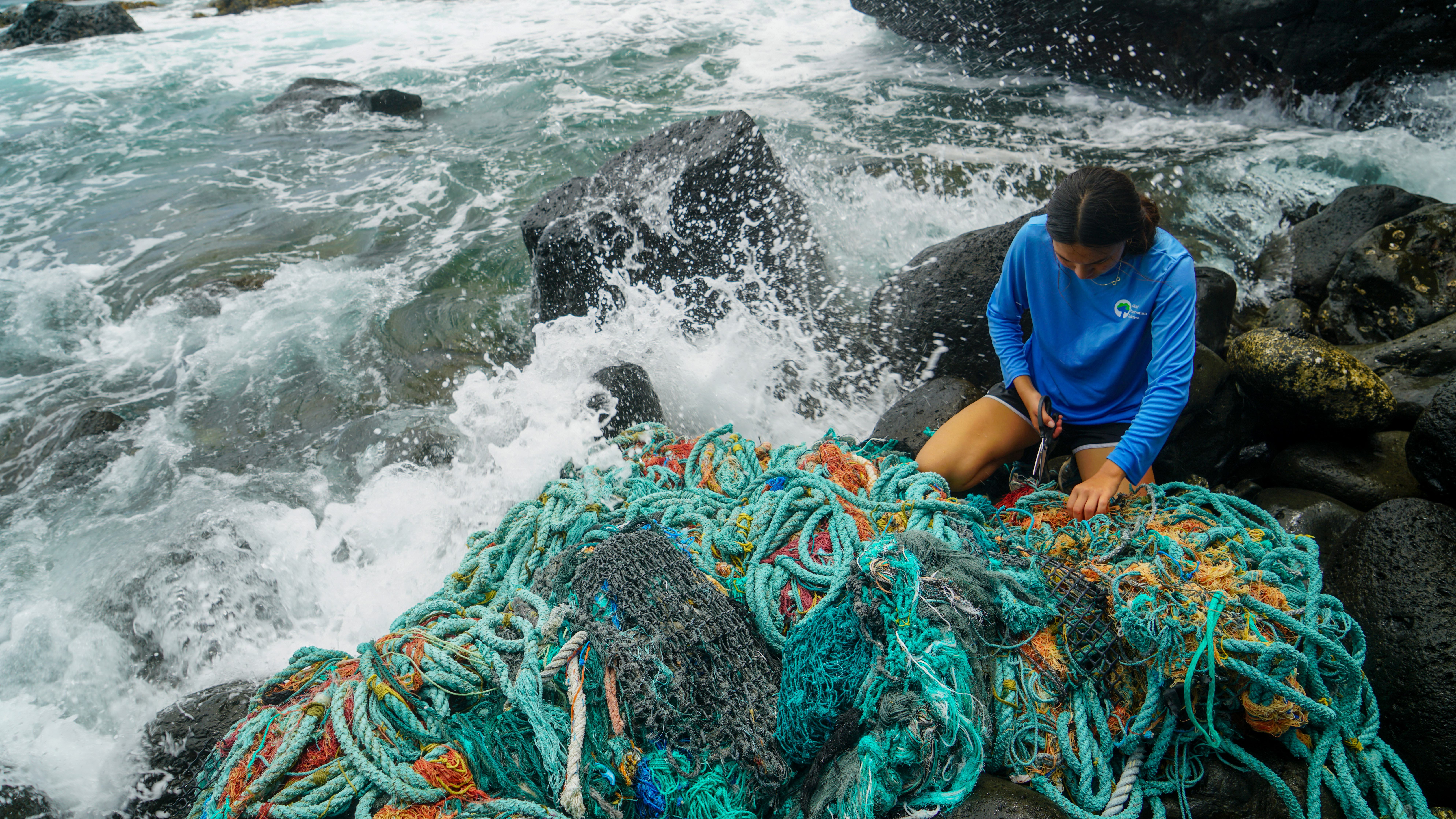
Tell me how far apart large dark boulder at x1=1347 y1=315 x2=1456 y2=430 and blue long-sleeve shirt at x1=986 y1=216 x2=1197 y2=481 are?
1.41m

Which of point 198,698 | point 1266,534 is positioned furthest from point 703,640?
point 198,698

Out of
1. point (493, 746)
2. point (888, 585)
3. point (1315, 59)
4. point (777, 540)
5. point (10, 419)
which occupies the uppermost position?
point (1315, 59)

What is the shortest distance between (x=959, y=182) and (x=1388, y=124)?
428 centimetres

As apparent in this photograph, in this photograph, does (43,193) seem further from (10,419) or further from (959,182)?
(959,182)

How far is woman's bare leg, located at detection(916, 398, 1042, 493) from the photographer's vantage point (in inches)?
142

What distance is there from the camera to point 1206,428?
3.89 m

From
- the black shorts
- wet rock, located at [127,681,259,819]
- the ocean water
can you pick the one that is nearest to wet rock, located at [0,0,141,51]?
the ocean water

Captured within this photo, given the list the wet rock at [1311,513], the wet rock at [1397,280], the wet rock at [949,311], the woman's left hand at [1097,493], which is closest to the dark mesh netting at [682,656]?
the woman's left hand at [1097,493]

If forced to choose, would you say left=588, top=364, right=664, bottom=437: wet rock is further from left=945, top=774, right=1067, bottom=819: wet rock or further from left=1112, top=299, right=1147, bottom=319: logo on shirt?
left=945, top=774, right=1067, bottom=819: wet rock

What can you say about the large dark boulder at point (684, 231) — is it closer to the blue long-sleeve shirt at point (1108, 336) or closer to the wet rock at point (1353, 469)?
the blue long-sleeve shirt at point (1108, 336)

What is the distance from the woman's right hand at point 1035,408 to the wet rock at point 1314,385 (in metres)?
1.26

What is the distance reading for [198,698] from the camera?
10.4 ft

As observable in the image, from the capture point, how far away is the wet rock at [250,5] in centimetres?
2062

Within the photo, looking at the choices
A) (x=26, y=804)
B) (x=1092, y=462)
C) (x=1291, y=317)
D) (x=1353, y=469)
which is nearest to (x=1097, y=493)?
(x=1092, y=462)
